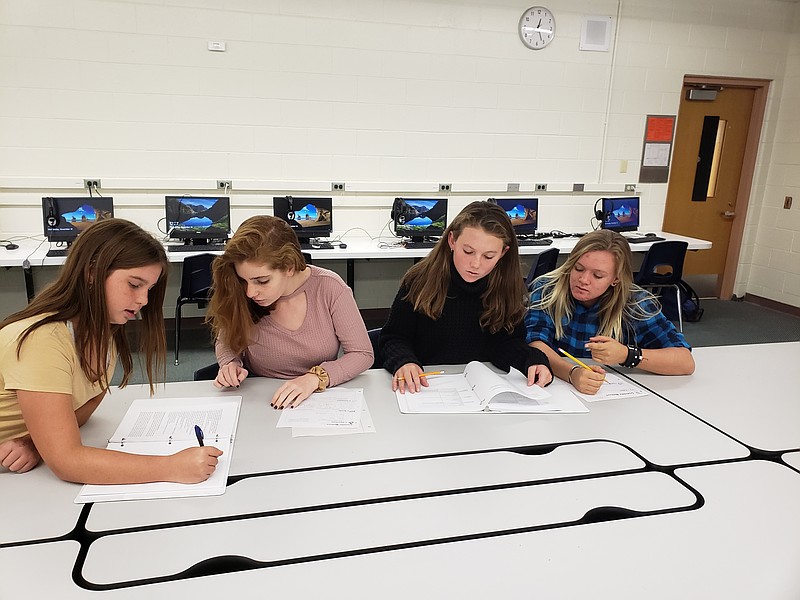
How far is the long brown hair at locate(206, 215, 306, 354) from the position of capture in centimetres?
147

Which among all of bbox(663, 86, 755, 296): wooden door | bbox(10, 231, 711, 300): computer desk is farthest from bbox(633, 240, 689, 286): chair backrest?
bbox(663, 86, 755, 296): wooden door

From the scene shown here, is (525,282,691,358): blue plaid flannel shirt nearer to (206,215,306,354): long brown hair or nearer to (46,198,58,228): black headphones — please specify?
(206,215,306,354): long brown hair

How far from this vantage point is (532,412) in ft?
4.94

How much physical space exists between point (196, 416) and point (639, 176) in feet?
15.9

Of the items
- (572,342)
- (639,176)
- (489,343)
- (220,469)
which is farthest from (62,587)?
(639,176)

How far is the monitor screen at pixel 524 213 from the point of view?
4598 mm

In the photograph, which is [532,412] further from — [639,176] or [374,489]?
[639,176]

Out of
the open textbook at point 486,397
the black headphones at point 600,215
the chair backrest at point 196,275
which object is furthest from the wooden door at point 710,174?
the open textbook at point 486,397

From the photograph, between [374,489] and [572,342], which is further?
[572,342]

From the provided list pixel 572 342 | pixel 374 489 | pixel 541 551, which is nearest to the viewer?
pixel 541 551

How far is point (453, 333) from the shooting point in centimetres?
194

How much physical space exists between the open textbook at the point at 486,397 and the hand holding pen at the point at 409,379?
0.06ft

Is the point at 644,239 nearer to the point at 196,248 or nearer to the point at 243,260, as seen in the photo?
the point at 196,248

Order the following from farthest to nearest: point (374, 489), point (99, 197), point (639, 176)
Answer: point (639, 176) → point (99, 197) → point (374, 489)
